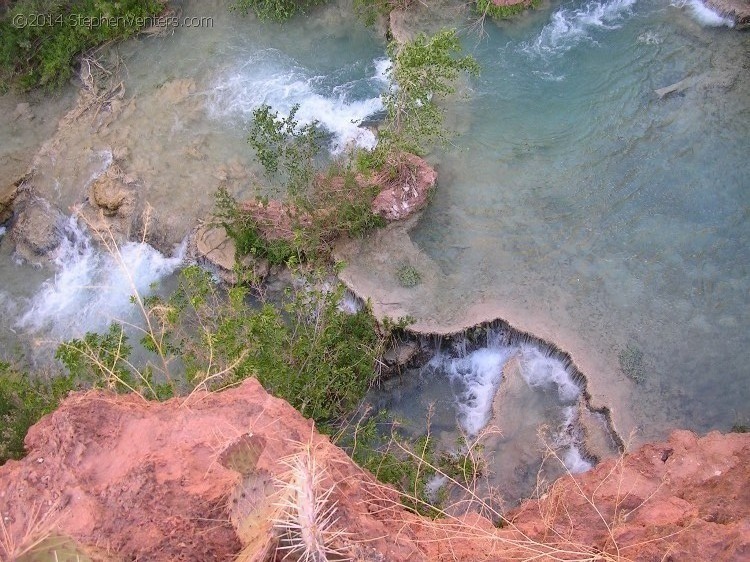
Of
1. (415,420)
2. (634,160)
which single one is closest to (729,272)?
(634,160)

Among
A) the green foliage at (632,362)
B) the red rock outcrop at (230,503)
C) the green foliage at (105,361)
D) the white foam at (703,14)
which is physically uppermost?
the white foam at (703,14)

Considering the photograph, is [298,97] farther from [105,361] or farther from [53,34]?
[105,361]

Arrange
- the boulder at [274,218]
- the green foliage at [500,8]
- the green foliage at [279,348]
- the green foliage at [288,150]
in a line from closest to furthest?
the green foliage at [279,348], the green foliage at [288,150], the boulder at [274,218], the green foliage at [500,8]

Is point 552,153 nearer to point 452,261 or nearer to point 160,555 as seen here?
point 452,261

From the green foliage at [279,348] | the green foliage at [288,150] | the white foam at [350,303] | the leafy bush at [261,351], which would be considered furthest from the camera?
the white foam at [350,303]

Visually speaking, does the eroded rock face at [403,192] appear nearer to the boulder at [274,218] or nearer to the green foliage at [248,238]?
the boulder at [274,218]

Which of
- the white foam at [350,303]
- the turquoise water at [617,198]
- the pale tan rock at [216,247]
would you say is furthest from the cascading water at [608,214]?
the pale tan rock at [216,247]

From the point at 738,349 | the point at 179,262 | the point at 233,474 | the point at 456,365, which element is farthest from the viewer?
the point at 179,262
